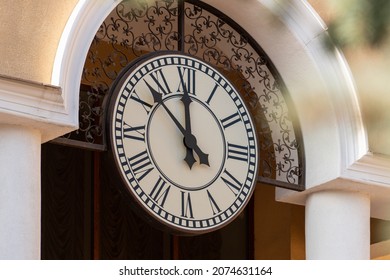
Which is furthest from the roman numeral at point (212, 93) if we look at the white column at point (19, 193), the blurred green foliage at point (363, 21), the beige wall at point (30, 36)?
the blurred green foliage at point (363, 21)

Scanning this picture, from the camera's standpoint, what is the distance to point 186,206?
1018 cm

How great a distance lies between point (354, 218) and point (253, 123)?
4.36 feet

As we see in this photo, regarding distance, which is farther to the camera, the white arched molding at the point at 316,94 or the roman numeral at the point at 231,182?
the white arched molding at the point at 316,94

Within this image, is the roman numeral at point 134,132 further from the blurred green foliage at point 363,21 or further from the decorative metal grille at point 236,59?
the blurred green foliage at point 363,21

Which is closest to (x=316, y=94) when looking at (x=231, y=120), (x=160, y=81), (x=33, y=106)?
(x=231, y=120)

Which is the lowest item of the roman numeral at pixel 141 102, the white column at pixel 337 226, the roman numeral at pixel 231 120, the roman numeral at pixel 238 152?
the white column at pixel 337 226

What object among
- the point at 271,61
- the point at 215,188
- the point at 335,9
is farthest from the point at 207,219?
the point at 335,9

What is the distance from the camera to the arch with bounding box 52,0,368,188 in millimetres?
10961

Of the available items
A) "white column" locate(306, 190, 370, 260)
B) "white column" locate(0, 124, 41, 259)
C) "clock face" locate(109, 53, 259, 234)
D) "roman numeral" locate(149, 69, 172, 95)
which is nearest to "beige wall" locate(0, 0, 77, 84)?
"white column" locate(0, 124, 41, 259)

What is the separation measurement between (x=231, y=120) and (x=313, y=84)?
2.75 ft

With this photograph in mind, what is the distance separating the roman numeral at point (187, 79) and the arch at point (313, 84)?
31.2 inches

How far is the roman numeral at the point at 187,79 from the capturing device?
10398 millimetres

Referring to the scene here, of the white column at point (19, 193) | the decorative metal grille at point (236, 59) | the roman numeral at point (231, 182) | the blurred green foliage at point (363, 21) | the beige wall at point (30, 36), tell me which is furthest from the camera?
the decorative metal grille at point (236, 59)

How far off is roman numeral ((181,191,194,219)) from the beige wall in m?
1.62
